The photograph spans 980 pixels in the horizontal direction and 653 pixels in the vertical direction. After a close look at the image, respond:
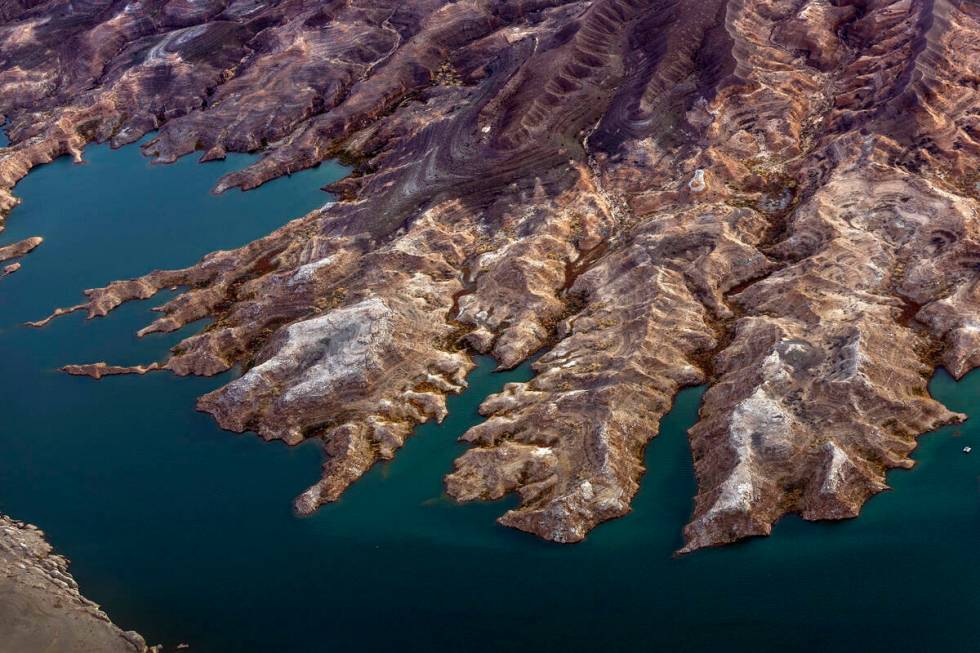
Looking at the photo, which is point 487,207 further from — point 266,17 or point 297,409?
point 266,17

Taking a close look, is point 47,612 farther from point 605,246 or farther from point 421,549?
point 605,246

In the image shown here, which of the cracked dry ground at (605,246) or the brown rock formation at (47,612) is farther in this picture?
the cracked dry ground at (605,246)

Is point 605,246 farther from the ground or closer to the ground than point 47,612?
farther from the ground

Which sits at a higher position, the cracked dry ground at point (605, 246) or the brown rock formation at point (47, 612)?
the cracked dry ground at point (605, 246)

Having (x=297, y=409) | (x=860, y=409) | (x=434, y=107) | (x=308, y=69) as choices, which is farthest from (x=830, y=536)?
(x=308, y=69)

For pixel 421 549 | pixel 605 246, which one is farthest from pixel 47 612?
pixel 605 246
